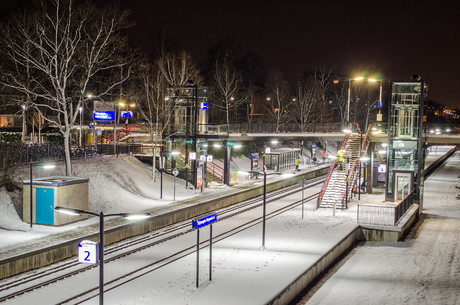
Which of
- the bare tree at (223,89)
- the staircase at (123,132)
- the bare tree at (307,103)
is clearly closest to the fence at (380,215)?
→ the staircase at (123,132)

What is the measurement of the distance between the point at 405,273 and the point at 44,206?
14670 millimetres

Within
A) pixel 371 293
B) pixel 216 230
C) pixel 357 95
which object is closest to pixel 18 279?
pixel 216 230

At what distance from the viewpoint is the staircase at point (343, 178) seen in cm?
2717

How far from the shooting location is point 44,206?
18406mm

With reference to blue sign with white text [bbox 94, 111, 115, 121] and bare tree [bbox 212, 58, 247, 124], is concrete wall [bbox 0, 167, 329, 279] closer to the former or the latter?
blue sign with white text [bbox 94, 111, 115, 121]

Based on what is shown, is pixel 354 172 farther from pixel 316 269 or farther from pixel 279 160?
pixel 316 269

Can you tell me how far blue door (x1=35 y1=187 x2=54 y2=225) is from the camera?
1834cm

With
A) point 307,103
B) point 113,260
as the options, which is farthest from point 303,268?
point 307,103

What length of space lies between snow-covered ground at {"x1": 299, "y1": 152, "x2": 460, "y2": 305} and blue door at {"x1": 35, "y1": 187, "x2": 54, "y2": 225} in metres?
11.6

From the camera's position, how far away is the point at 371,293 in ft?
43.4

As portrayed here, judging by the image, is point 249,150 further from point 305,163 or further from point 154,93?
point 154,93

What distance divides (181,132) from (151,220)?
40.3ft

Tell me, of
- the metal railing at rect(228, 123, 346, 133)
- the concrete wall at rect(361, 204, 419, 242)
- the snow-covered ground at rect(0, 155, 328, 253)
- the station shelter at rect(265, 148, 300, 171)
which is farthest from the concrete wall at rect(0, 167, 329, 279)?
the metal railing at rect(228, 123, 346, 133)

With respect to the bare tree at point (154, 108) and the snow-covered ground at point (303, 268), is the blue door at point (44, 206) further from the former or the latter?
the bare tree at point (154, 108)
